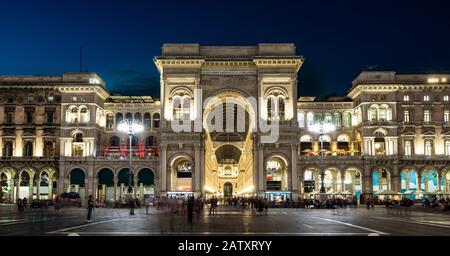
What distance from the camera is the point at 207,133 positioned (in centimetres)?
8788

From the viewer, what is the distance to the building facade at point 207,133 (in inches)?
3189

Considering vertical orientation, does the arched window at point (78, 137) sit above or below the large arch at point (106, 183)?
above

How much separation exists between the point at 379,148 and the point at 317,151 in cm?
1223

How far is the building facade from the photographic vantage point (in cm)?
8100

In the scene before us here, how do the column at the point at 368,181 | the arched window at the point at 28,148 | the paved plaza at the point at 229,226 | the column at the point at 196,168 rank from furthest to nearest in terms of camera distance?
the arched window at the point at 28,148 < the column at the point at 368,181 < the column at the point at 196,168 < the paved plaza at the point at 229,226

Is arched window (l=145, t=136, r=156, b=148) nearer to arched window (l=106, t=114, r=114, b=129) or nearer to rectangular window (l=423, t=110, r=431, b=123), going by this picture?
arched window (l=106, t=114, r=114, b=129)

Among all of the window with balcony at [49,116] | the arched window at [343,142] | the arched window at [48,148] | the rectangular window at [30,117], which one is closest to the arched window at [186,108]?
the window with balcony at [49,116]

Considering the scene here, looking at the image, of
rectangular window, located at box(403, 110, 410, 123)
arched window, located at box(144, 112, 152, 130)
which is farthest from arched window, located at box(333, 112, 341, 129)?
arched window, located at box(144, 112, 152, 130)

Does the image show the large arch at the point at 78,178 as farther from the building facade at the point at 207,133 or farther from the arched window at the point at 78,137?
the arched window at the point at 78,137

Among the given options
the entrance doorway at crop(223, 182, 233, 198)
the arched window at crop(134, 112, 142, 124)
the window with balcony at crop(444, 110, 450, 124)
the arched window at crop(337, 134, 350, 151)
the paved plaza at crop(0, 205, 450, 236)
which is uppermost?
the arched window at crop(134, 112, 142, 124)

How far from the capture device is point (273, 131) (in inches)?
3196

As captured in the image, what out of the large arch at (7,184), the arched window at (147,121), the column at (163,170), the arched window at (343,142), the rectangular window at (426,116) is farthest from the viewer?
the arched window at (147,121)
